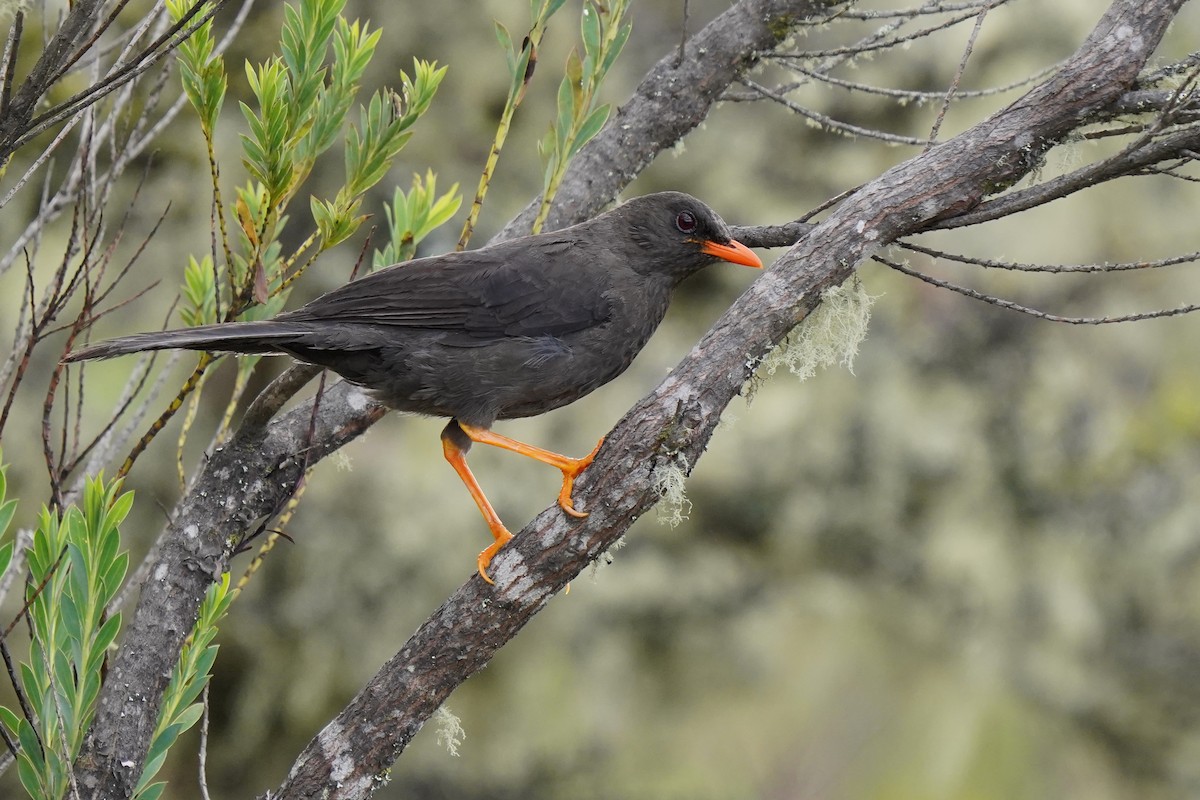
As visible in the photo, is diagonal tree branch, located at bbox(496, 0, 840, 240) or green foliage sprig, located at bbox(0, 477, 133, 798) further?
diagonal tree branch, located at bbox(496, 0, 840, 240)

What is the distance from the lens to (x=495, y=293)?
410cm

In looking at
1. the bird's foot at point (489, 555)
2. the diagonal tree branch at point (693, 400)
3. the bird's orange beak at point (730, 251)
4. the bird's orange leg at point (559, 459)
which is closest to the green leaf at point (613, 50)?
the bird's orange beak at point (730, 251)

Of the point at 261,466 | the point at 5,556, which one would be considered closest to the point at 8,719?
the point at 5,556

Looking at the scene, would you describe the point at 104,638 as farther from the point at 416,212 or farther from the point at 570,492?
the point at 416,212

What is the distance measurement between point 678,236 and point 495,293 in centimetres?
81

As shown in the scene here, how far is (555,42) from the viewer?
27.8 feet

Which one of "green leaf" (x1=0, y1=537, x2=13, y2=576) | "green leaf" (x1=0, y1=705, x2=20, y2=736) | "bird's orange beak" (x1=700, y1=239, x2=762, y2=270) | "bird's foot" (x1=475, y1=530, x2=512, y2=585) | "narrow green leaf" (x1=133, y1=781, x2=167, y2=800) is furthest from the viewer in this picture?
"bird's orange beak" (x1=700, y1=239, x2=762, y2=270)

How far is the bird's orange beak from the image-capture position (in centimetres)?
430

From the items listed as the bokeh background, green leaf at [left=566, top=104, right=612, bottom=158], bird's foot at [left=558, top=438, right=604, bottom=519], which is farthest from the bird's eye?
the bokeh background

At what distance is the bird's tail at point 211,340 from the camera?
116 inches

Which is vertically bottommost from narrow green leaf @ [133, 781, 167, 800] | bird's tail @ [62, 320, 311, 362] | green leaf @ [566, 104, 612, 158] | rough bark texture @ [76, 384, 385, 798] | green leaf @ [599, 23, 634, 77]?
narrow green leaf @ [133, 781, 167, 800]

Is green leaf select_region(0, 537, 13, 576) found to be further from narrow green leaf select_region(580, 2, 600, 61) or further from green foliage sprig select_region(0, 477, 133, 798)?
narrow green leaf select_region(580, 2, 600, 61)

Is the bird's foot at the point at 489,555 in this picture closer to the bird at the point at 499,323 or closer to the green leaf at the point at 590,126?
the bird at the point at 499,323

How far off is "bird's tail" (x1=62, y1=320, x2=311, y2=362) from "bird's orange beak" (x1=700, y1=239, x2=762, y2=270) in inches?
63.7
